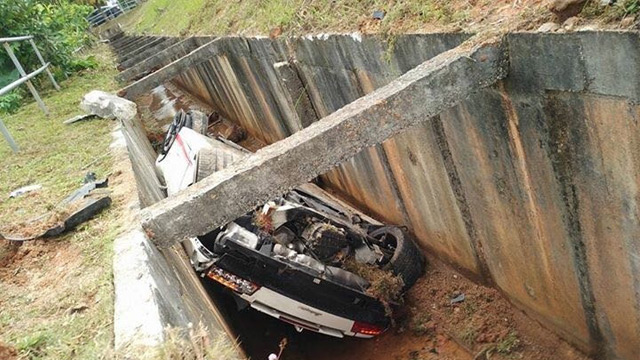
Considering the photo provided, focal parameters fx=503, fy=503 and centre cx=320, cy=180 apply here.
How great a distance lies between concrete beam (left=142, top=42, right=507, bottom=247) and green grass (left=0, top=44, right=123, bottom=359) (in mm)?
675

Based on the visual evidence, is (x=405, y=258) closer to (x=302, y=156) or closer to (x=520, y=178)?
(x=520, y=178)

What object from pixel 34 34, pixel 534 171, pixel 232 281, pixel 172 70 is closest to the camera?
pixel 534 171

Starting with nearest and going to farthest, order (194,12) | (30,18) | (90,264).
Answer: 1. (90,264)
2. (30,18)
3. (194,12)

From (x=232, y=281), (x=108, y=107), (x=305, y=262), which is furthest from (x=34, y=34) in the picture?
(x=305, y=262)

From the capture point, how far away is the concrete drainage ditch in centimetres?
307

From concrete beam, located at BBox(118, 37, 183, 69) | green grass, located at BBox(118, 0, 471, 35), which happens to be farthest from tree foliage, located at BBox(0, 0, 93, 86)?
green grass, located at BBox(118, 0, 471, 35)

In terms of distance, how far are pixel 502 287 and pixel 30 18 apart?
44.3 ft

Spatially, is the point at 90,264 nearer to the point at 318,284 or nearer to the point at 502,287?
the point at 318,284

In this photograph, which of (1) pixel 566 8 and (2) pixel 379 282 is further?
(2) pixel 379 282

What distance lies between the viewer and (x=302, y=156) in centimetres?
314

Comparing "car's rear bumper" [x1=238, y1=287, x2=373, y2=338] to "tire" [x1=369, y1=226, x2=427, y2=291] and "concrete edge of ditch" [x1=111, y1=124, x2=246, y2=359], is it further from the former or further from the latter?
"concrete edge of ditch" [x1=111, y1=124, x2=246, y2=359]

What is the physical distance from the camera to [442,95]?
3.31 meters

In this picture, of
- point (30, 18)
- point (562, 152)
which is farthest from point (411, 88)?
point (30, 18)

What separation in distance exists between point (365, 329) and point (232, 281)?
1.65 metres
